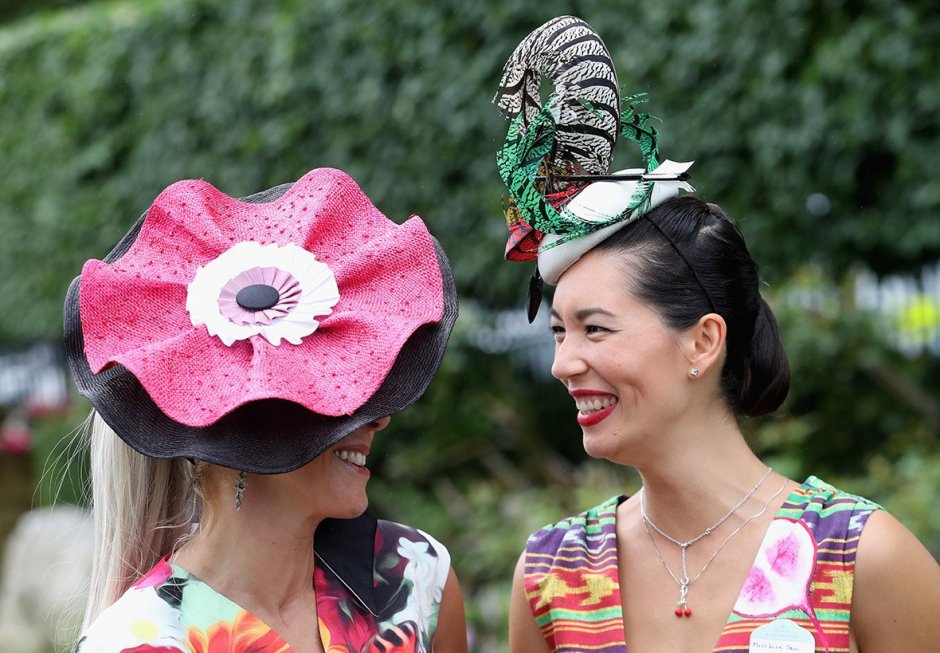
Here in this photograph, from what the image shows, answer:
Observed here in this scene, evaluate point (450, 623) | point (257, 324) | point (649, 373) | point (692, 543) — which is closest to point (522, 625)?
point (450, 623)

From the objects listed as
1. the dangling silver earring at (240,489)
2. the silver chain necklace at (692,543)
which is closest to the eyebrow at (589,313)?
the silver chain necklace at (692,543)

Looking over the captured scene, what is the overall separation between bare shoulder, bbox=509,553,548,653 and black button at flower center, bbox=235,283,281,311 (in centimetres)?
86

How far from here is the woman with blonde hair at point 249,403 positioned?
2.18 meters

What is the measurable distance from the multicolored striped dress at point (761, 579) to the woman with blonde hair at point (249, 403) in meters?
0.29

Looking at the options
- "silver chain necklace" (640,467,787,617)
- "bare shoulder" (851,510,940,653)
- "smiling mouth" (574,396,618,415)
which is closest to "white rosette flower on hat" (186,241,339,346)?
"smiling mouth" (574,396,618,415)

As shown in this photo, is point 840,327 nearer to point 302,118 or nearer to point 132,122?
point 302,118

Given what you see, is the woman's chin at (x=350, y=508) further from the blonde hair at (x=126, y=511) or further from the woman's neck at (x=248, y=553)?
the blonde hair at (x=126, y=511)

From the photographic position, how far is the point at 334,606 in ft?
7.99

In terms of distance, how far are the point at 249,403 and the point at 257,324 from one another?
0.52ft

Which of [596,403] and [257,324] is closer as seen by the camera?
[257,324]

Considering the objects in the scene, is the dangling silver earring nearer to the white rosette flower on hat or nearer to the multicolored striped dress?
the white rosette flower on hat

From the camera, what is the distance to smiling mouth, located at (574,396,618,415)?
8.43 ft

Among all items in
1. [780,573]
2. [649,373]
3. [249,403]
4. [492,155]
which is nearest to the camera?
[249,403]

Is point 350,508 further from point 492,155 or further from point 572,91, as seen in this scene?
point 492,155
